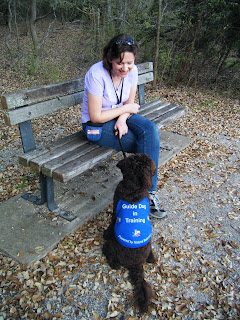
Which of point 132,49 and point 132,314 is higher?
point 132,49

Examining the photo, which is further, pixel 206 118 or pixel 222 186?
pixel 206 118

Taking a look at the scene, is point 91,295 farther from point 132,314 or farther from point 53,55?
point 53,55

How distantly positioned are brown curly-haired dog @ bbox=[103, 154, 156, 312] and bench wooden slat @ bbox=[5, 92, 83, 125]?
119 centimetres

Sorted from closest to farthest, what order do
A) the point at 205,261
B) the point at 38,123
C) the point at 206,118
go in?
the point at 205,261
the point at 38,123
the point at 206,118

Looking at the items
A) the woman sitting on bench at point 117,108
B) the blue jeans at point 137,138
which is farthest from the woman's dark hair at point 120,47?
the blue jeans at point 137,138

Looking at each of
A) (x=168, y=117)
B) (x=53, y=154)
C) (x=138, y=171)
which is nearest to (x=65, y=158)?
(x=53, y=154)

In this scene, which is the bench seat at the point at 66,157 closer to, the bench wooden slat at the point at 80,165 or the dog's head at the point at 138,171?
the bench wooden slat at the point at 80,165

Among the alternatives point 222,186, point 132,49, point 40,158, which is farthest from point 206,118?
point 40,158

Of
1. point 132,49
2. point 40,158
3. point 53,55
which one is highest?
point 132,49

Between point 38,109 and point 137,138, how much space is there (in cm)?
110

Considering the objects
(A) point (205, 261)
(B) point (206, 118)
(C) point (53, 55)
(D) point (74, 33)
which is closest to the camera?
(A) point (205, 261)

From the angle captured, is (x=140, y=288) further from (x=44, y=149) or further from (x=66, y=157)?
(x=44, y=149)

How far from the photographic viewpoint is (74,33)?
1427 cm

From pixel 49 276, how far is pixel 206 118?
4.94m
